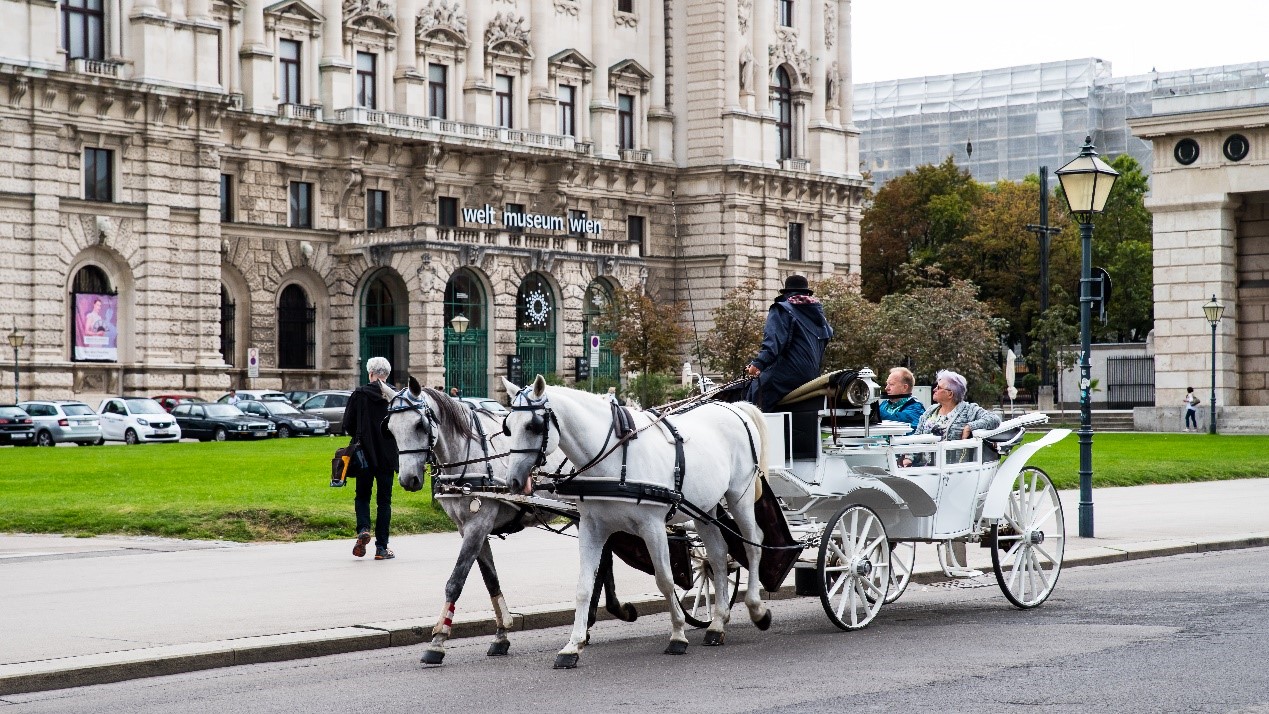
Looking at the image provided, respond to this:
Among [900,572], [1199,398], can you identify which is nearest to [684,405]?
[900,572]

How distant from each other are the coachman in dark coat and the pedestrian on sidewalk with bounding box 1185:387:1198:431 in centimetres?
3946

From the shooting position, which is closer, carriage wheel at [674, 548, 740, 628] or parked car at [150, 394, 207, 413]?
carriage wheel at [674, 548, 740, 628]

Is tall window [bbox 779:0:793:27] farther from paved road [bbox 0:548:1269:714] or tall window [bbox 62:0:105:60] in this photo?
paved road [bbox 0:548:1269:714]

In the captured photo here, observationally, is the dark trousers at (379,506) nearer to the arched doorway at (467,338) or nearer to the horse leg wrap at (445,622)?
the horse leg wrap at (445,622)

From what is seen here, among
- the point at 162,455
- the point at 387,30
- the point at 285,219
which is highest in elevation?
the point at 387,30

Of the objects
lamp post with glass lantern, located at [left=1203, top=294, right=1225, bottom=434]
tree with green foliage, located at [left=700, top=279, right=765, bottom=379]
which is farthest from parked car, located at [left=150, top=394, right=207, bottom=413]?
lamp post with glass lantern, located at [left=1203, top=294, right=1225, bottom=434]

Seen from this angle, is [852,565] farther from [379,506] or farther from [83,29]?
[83,29]

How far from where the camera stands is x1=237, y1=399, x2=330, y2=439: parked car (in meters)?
53.1

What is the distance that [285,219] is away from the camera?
6338 centimetres

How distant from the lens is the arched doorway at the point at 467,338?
64.8 metres

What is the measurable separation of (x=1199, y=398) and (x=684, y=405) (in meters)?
41.2

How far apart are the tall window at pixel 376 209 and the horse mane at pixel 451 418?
53.8m

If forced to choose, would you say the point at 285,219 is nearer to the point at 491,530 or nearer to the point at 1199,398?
the point at 1199,398

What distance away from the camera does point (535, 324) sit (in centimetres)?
6838
